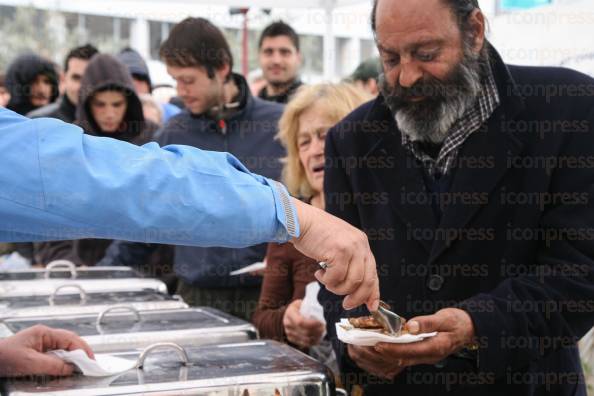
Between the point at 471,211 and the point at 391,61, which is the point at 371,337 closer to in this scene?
the point at 471,211

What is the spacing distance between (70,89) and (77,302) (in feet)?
9.37

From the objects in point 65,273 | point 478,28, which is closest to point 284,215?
point 478,28

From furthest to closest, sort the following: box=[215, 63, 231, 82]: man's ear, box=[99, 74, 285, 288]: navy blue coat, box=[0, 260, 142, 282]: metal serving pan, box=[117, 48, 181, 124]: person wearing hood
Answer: box=[117, 48, 181, 124]: person wearing hood
box=[215, 63, 231, 82]: man's ear
box=[99, 74, 285, 288]: navy blue coat
box=[0, 260, 142, 282]: metal serving pan

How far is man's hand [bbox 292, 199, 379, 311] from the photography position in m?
1.37

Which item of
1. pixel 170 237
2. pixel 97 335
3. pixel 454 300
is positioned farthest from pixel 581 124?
pixel 97 335

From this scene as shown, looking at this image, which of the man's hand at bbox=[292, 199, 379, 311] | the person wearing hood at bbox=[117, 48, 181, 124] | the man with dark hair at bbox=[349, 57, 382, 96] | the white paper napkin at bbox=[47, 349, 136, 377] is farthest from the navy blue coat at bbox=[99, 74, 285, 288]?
the person wearing hood at bbox=[117, 48, 181, 124]

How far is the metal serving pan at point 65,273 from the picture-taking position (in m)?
3.26

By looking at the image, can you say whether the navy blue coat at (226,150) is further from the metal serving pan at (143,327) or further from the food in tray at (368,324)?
the food in tray at (368,324)

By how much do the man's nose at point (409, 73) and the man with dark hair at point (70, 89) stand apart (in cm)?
301

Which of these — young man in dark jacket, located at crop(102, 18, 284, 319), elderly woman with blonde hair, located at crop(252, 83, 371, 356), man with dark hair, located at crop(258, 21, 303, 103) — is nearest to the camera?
elderly woman with blonde hair, located at crop(252, 83, 371, 356)

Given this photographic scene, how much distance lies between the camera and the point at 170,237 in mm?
1262

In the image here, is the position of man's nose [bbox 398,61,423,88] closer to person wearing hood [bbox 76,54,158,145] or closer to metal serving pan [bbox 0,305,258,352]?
metal serving pan [bbox 0,305,258,352]

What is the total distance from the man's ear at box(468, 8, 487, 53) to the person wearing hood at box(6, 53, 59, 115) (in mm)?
4767

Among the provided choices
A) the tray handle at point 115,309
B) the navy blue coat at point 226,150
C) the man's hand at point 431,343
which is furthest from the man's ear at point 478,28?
the navy blue coat at point 226,150
